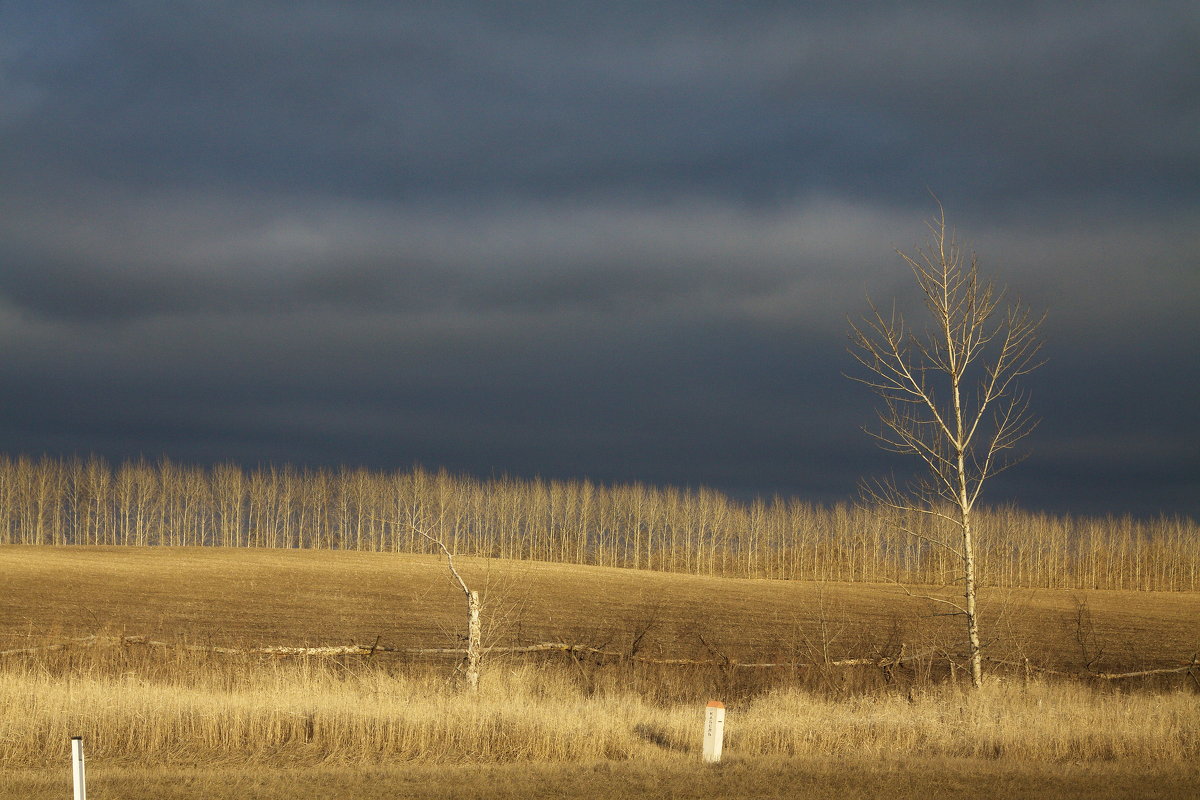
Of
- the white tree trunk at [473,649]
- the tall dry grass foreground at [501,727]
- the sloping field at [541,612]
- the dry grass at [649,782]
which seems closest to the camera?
the dry grass at [649,782]

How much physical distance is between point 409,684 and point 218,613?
94.4 feet

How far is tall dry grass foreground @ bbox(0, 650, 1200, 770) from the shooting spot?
1091 centimetres

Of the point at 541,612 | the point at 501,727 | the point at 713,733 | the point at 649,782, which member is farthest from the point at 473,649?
the point at 541,612

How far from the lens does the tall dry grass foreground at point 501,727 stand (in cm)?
1091

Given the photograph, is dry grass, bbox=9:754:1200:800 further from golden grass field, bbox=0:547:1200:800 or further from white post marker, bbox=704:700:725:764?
white post marker, bbox=704:700:725:764

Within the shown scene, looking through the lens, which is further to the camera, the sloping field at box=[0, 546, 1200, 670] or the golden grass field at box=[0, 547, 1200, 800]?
the sloping field at box=[0, 546, 1200, 670]

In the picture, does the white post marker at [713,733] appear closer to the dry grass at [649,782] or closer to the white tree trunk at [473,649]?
the dry grass at [649,782]

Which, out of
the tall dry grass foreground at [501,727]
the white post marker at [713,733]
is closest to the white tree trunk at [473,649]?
the tall dry grass foreground at [501,727]

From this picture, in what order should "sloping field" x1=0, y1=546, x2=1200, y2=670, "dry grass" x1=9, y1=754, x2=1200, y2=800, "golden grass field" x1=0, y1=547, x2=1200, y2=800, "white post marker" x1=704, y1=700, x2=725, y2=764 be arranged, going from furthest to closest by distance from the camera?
"sloping field" x1=0, y1=546, x2=1200, y2=670 < "white post marker" x1=704, y1=700, x2=725, y2=764 < "golden grass field" x1=0, y1=547, x2=1200, y2=800 < "dry grass" x1=9, y1=754, x2=1200, y2=800

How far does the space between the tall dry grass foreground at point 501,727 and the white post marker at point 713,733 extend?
0.66 meters

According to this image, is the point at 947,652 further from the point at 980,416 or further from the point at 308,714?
the point at 308,714

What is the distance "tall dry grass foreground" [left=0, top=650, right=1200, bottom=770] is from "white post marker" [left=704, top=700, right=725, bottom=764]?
66 cm

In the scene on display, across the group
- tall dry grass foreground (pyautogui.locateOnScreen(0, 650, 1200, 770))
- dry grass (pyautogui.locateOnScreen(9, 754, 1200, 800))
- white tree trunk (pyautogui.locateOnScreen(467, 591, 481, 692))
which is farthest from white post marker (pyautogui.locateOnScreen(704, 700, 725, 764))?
white tree trunk (pyautogui.locateOnScreen(467, 591, 481, 692))

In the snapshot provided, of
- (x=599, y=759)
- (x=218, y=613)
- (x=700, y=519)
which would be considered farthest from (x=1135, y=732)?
(x=700, y=519)
